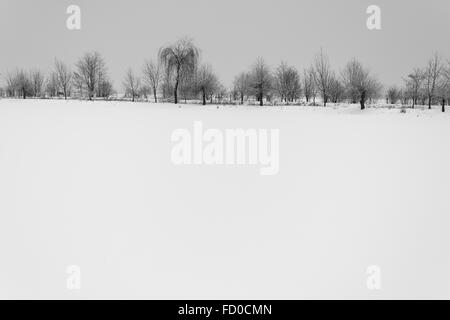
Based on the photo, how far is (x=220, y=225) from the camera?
5234 mm

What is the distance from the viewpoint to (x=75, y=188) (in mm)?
6426

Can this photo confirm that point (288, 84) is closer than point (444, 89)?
No

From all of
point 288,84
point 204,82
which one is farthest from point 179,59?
point 288,84

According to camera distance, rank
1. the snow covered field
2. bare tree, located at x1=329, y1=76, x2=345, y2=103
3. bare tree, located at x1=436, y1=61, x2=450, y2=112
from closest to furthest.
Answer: the snow covered field
bare tree, located at x1=436, y1=61, x2=450, y2=112
bare tree, located at x1=329, y1=76, x2=345, y2=103

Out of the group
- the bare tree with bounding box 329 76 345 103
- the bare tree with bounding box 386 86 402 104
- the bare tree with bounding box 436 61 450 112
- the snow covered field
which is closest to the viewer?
the snow covered field

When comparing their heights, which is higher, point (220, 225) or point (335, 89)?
point (335, 89)

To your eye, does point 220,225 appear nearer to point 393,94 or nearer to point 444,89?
point 444,89

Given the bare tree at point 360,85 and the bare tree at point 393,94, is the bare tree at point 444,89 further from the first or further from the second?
the bare tree at point 393,94

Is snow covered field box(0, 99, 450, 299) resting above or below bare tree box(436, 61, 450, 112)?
below

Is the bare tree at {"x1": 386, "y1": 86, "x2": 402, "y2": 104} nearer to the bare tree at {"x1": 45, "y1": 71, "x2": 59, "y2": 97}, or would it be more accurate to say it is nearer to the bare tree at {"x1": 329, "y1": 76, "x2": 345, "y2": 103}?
the bare tree at {"x1": 329, "y1": 76, "x2": 345, "y2": 103}

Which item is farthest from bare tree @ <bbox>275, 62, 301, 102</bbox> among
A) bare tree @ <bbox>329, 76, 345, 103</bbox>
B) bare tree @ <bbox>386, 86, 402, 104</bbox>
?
bare tree @ <bbox>386, 86, 402, 104</bbox>

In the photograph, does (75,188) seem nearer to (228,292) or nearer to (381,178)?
(228,292)

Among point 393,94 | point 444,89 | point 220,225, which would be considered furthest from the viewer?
point 393,94

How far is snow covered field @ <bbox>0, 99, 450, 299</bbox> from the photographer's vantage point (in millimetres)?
3949
